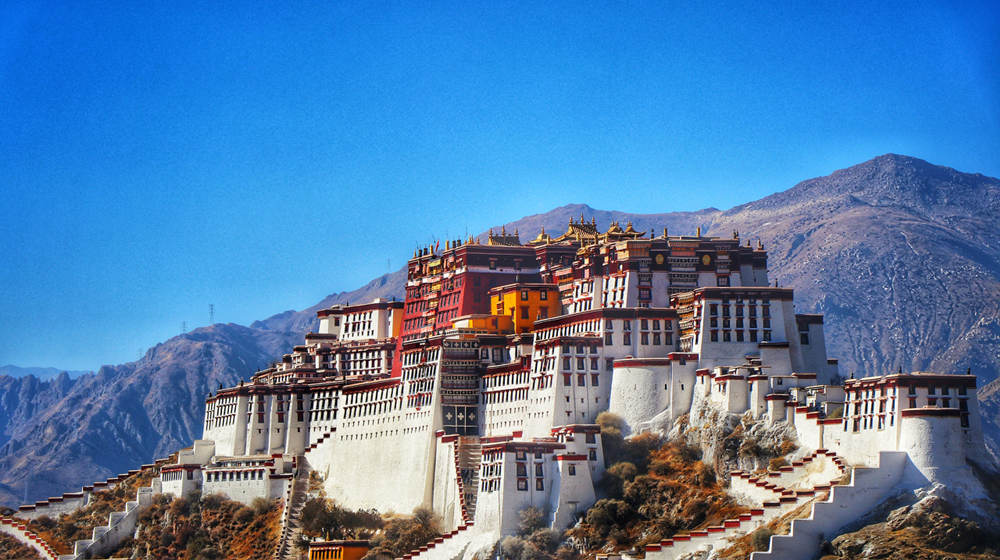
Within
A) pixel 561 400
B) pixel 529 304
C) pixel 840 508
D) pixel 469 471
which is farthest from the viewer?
pixel 529 304

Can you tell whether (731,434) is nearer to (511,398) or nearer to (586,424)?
(586,424)

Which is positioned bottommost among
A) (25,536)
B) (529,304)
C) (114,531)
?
(25,536)

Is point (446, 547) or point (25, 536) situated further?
point (25, 536)

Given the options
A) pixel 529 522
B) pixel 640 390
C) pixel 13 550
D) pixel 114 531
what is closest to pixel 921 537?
pixel 529 522

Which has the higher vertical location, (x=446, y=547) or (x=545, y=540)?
(x=545, y=540)

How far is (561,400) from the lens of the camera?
117 meters

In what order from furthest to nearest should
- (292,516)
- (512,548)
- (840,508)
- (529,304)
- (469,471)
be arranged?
(529,304) → (292,516) → (469,471) → (512,548) → (840,508)

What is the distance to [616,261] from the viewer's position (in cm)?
12712

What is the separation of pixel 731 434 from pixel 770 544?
15942 millimetres

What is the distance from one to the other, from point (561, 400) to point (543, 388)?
2.34 meters

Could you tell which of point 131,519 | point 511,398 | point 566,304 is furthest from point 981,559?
point 131,519

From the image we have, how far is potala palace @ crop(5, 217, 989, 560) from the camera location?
95.6m

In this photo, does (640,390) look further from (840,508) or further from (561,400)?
(840,508)

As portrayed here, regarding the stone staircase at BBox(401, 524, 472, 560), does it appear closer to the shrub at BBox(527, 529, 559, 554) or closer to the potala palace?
the potala palace
